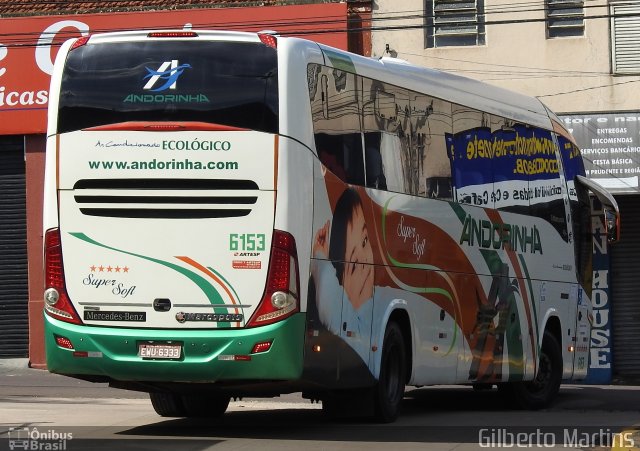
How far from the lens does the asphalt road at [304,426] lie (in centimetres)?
1165

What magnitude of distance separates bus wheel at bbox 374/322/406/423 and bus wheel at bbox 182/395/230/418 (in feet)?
6.39

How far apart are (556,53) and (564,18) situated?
28.7 inches

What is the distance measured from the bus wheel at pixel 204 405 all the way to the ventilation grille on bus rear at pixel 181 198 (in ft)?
10.8

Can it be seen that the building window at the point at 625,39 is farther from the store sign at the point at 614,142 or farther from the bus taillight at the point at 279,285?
the bus taillight at the point at 279,285

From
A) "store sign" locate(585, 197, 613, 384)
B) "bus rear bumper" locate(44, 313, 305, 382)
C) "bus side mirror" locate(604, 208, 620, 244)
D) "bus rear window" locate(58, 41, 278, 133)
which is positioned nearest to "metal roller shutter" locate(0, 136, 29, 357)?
"store sign" locate(585, 197, 613, 384)

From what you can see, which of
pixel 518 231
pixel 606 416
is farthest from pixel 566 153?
pixel 606 416

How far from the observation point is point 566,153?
18.7 metres

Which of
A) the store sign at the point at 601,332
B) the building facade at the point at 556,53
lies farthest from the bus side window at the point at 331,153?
the store sign at the point at 601,332

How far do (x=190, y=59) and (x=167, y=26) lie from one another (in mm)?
13923

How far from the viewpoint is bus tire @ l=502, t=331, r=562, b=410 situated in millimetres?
17391

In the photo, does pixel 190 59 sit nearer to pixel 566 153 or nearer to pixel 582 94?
pixel 566 153

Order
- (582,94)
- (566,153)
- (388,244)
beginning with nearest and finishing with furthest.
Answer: (388,244) → (566,153) → (582,94)

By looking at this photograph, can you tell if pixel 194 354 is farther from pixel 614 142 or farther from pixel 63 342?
pixel 614 142

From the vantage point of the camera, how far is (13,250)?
1016 inches
